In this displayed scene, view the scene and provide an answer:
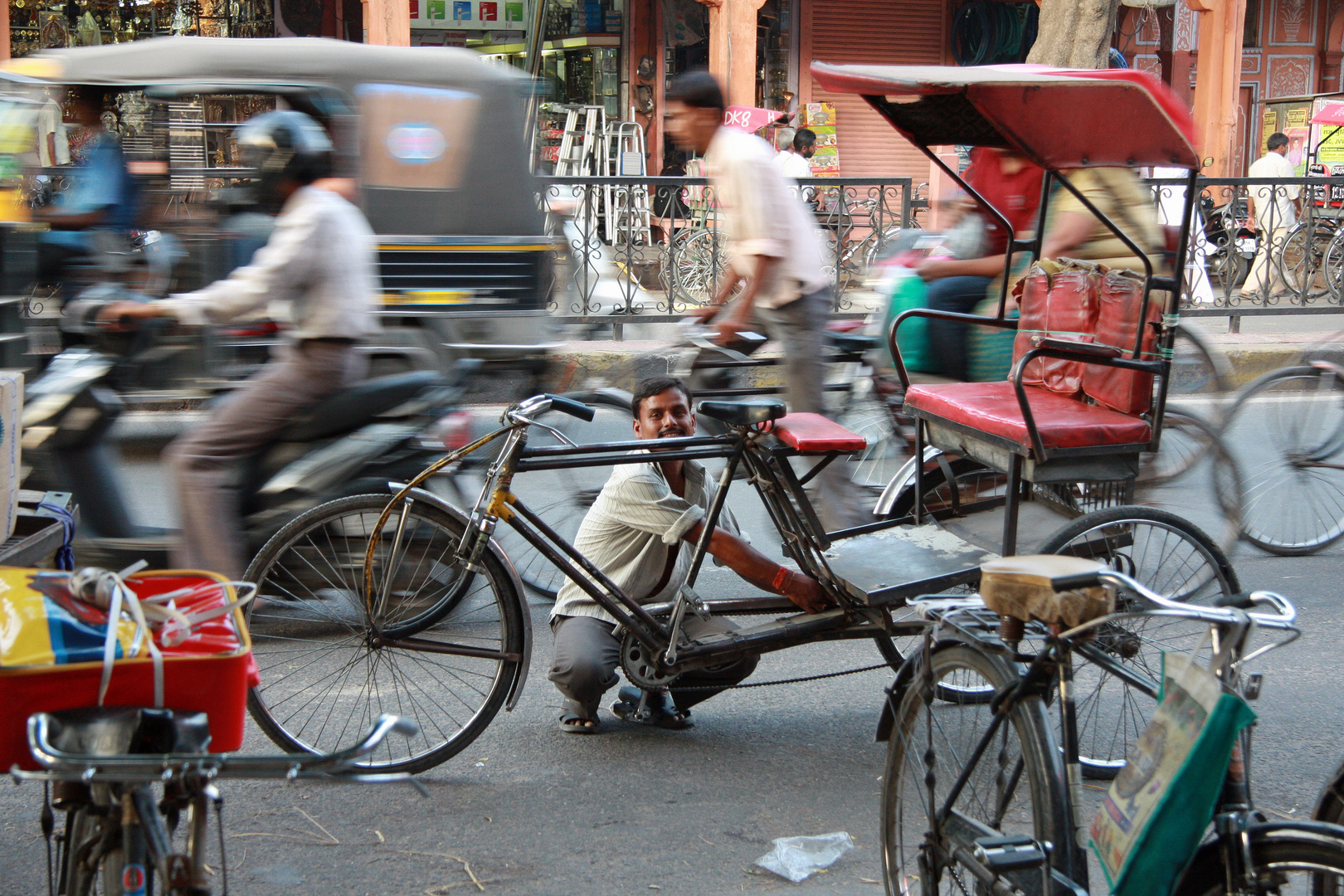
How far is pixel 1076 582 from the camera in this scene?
210 centimetres

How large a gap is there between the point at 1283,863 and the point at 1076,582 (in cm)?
52

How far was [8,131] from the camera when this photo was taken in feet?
16.4

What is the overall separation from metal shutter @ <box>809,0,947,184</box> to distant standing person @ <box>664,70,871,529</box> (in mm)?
12227

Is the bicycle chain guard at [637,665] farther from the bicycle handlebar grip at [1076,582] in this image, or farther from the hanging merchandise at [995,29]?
the hanging merchandise at [995,29]

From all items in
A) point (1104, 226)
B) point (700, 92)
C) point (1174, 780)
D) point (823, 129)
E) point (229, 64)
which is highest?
point (823, 129)

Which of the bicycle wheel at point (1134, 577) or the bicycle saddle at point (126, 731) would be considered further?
the bicycle wheel at point (1134, 577)

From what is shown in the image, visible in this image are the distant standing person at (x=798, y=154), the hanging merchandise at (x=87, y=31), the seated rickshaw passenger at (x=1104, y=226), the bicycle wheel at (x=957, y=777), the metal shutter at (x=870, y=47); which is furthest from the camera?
the metal shutter at (x=870, y=47)

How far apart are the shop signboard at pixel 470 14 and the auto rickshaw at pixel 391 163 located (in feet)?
33.7

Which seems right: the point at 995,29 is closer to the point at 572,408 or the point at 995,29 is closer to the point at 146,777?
the point at 572,408

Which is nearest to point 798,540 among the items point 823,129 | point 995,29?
point 823,129

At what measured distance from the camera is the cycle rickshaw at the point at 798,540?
3385mm

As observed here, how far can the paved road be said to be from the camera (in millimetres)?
2945

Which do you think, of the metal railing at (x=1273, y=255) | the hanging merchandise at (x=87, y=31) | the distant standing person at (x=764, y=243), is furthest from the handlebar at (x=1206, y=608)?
the hanging merchandise at (x=87, y=31)

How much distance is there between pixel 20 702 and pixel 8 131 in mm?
3888
